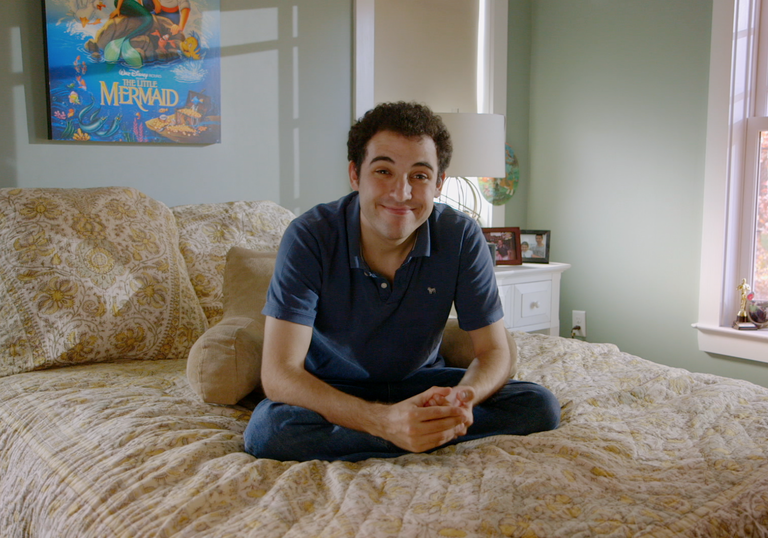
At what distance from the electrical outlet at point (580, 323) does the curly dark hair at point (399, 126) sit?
6.60ft

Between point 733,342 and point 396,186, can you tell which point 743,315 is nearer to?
point 733,342

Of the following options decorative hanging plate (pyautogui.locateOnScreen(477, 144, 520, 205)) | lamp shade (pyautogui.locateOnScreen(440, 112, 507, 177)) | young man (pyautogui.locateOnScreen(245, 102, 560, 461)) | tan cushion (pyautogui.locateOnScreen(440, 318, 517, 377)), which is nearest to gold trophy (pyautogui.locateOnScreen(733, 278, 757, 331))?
lamp shade (pyautogui.locateOnScreen(440, 112, 507, 177))

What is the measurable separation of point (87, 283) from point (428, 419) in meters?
1.09

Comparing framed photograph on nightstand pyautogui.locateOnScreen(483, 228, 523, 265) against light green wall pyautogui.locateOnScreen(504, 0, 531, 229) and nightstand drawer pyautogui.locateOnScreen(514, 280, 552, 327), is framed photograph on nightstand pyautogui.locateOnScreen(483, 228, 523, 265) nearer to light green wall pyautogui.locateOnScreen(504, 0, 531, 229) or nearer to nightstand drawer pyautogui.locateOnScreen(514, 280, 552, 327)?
nightstand drawer pyautogui.locateOnScreen(514, 280, 552, 327)

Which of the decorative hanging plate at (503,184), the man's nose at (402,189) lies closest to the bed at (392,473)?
the man's nose at (402,189)

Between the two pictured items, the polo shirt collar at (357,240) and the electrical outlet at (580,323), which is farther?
the electrical outlet at (580,323)

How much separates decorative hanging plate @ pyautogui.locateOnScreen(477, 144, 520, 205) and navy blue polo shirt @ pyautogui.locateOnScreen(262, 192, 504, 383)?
1.92 m

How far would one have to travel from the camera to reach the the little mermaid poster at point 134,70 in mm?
2139

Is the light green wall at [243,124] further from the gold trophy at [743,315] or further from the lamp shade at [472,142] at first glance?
the gold trophy at [743,315]

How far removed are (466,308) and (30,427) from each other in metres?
0.95

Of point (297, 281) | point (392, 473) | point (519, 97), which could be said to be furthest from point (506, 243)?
point (392, 473)

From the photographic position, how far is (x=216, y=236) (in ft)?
7.01

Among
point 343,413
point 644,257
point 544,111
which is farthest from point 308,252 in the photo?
point 544,111

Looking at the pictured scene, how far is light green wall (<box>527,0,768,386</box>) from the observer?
2.82m
